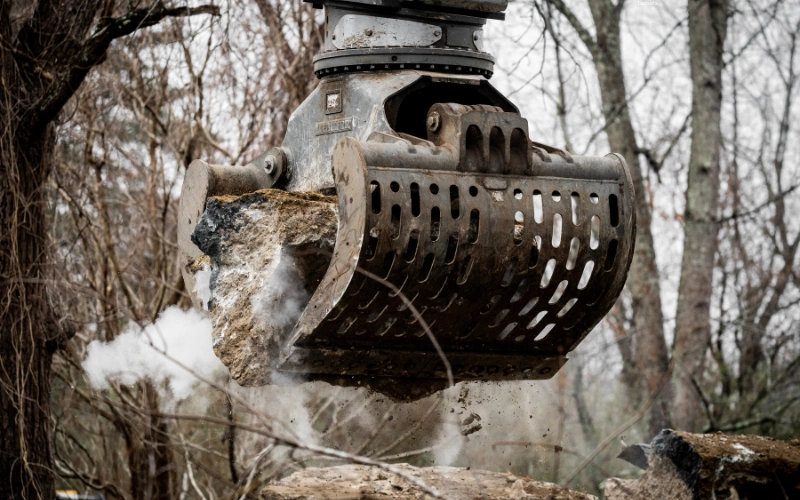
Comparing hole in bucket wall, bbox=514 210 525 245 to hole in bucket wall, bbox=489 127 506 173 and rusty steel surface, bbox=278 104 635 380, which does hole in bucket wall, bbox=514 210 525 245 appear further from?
hole in bucket wall, bbox=489 127 506 173

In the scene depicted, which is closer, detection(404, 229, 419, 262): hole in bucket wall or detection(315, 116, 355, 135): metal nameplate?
detection(404, 229, 419, 262): hole in bucket wall

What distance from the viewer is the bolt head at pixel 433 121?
14.4 feet

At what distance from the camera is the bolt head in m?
4.38

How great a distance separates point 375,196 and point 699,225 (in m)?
8.99

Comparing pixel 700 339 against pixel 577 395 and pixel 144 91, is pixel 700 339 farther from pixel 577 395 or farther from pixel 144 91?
pixel 144 91

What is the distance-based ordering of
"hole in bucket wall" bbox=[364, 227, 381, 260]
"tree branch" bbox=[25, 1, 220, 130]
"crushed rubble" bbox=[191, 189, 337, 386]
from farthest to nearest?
"tree branch" bbox=[25, 1, 220, 130]
"crushed rubble" bbox=[191, 189, 337, 386]
"hole in bucket wall" bbox=[364, 227, 381, 260]

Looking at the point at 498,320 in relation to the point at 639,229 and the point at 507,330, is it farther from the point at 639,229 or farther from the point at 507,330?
the point at 639,229

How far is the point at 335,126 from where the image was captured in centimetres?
482

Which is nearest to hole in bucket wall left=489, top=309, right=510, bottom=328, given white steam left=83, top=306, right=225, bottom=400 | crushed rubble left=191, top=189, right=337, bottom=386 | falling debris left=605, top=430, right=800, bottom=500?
crushed rubble left=191, top=189, right=337, bottom=386

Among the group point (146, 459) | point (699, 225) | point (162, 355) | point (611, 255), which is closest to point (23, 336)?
point (162, 355)

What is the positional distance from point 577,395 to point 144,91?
813 centimetres

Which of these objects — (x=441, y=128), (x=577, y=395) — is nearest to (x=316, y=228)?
(x=441, y=128)

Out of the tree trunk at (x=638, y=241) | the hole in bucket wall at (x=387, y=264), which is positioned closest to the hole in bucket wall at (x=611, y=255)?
the hole in bucket wall at (x=387, y=264)

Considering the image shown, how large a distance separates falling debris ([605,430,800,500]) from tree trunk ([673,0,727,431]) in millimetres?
7031
